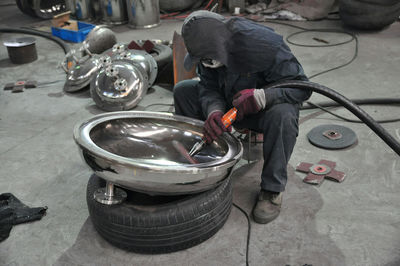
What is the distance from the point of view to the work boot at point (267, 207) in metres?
1.90

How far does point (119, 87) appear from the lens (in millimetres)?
3078

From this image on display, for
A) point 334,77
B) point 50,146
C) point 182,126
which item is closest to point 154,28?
point 334,77

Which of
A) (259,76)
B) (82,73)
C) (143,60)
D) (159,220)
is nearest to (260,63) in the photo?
(259,76)

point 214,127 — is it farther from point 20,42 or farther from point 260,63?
point 20,42

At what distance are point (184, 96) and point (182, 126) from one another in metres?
0.23

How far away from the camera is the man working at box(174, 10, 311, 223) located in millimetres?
1816

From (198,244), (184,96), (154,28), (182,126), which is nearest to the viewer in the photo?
(198,244)

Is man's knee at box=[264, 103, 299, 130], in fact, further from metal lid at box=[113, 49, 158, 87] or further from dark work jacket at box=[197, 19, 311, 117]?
metal lid at box=[113, 49, 158, 87]

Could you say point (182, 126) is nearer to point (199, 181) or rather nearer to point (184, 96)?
point (184, 96)

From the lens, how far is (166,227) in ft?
5.54

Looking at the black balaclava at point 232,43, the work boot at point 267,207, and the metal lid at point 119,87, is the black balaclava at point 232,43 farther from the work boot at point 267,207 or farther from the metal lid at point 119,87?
the metal lid at point 119,87

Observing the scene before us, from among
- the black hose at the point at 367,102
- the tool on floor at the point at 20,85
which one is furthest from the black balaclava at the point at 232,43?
the tool on floor at the point at 20,85

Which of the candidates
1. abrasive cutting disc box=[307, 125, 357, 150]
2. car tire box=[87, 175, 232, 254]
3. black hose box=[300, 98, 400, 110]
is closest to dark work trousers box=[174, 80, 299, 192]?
car tire box=[87, 175, 232, 254]

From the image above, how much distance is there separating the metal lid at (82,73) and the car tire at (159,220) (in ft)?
6.04
